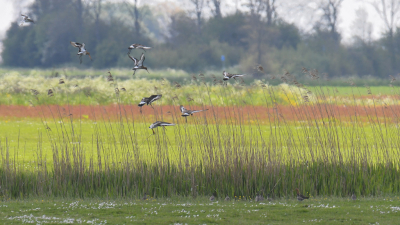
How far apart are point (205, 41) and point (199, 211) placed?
29812 millimetres

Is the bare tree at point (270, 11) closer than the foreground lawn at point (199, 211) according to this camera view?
No

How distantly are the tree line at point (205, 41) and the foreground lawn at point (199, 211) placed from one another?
26386 millimetres

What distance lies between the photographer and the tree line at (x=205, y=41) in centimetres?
3306

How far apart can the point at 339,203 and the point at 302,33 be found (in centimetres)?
3146

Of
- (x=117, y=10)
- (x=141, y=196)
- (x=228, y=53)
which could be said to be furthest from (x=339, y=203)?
(x=117, y=10)

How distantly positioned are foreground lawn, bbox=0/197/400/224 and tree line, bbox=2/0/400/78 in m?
26.4

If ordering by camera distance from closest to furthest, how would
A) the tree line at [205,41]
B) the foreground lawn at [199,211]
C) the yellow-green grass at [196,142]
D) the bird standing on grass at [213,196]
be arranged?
the foreground lawn at [199,211]
the bird standing on grass at [213,196]
the yellow-green grass at [196,142]
the tree line at [205,41]

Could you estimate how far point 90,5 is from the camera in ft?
113

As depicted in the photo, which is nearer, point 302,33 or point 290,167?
point 290,167

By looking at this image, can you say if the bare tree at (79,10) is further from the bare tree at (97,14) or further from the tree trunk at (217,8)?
the tree trunk at (217,8)

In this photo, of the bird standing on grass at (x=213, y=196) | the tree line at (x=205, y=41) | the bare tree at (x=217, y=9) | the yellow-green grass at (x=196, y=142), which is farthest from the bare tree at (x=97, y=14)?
the bird standing on grass at (x=213, y=196)

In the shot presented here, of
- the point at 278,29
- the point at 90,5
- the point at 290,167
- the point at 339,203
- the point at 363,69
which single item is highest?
the point at 90,5

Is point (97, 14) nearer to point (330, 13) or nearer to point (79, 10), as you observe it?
point (79, 10)

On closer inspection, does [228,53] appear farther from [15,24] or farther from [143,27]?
[15,24]
